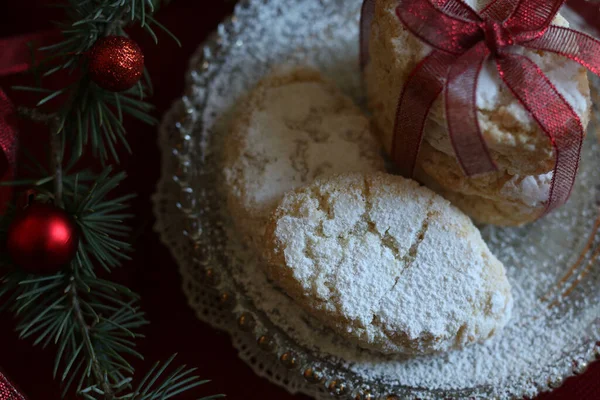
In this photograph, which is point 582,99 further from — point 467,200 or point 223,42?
point 223,42

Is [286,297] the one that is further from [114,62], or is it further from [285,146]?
[114,62]

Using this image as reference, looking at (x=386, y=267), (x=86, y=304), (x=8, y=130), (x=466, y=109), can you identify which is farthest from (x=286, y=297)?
(x=8, y=130)

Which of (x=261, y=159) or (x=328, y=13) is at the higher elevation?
(x=328, y=13)

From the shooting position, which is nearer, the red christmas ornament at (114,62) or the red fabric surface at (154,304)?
the red christmas ornament at (114,62)

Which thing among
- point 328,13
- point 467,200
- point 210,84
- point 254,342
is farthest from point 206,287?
point 328,13

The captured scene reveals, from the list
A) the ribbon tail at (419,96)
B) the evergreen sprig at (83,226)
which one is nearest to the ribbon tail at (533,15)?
the ribbon tail at (419,96)

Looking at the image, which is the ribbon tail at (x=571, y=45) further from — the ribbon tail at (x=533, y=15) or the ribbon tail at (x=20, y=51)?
the ribbon tail at (x=20, y=51)
